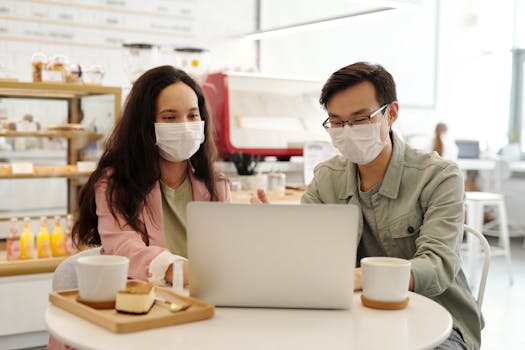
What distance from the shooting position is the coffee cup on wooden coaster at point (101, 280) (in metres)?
1.29

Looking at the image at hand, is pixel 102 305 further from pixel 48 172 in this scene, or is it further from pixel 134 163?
pixel 48 172

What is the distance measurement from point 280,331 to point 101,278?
376 mm

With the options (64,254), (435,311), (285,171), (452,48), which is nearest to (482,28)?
(452,48)

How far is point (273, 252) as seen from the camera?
130 centimetres

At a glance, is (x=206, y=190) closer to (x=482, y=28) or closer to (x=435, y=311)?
(x=435, y=311)

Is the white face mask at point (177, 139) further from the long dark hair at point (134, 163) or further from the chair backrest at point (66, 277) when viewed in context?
the chair backrest at point (66, 277)

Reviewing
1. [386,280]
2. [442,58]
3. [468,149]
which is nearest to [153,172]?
[386,280]

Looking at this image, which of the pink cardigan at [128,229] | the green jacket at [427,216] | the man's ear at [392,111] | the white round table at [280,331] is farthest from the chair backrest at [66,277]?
the man's ear at [392,111]

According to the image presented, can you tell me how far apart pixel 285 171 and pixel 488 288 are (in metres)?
1.98

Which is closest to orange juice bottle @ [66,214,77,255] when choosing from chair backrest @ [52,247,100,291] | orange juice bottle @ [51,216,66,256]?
orange juice bottle @ [51,216,66,256]

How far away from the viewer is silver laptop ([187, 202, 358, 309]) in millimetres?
1284

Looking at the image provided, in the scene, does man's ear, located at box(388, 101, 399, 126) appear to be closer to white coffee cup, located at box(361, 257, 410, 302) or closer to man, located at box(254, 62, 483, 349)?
man, located at box(254, 62, 483, 349)

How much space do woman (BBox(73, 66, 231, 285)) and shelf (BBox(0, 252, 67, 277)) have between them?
4.34 feet

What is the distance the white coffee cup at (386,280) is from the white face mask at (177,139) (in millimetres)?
842
